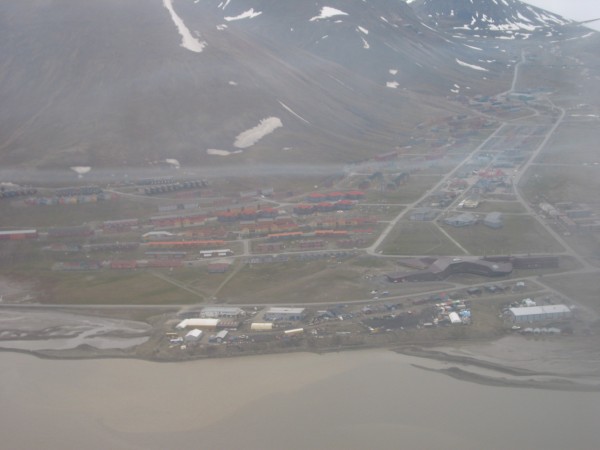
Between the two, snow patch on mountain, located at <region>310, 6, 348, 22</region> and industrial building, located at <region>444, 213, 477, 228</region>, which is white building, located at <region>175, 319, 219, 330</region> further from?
snow patch on mountain, located at <region>310, 6, 348, 22</region>

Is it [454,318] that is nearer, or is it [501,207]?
[454,318]

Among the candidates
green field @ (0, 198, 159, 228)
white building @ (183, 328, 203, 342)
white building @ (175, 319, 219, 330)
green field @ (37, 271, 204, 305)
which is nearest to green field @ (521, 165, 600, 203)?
green field @ (37, 271, 204, 305)

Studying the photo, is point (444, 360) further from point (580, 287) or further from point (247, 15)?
point (247, 15)

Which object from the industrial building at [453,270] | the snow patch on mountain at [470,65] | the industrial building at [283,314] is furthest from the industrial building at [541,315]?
the snow patch on mountain at [470,65]

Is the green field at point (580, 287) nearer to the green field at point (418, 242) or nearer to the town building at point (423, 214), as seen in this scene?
the green field at point (418, 242)

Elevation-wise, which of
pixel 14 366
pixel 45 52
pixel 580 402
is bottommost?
pixel 14 366

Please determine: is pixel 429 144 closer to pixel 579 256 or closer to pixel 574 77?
pixel 579 256

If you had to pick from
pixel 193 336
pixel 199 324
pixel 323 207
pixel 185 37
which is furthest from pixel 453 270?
pixel 185 37

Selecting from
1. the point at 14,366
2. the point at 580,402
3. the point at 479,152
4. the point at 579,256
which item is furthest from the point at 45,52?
the point at 580,402
